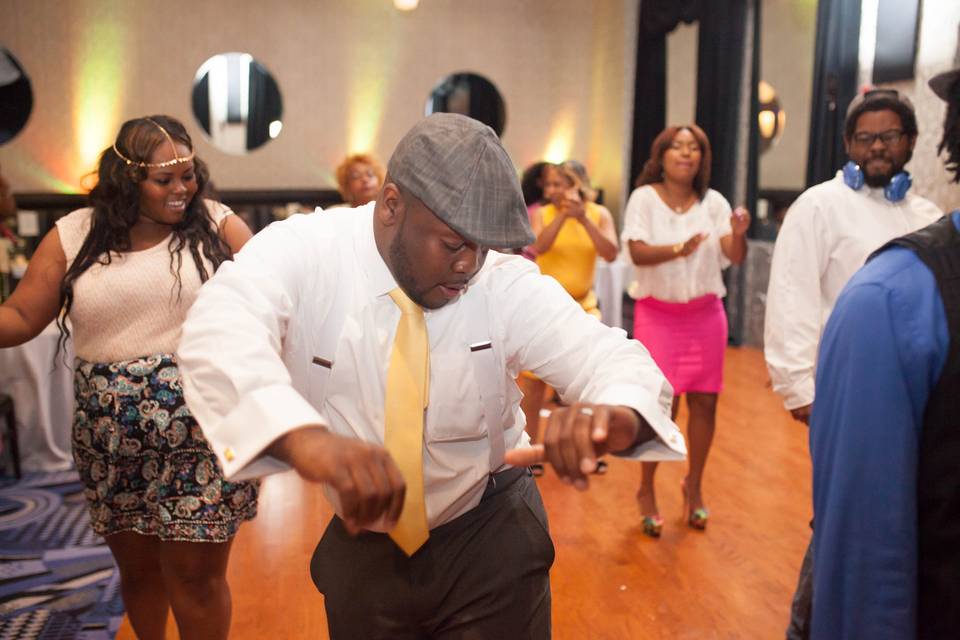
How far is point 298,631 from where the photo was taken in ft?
8.86

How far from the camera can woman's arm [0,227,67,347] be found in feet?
6.66

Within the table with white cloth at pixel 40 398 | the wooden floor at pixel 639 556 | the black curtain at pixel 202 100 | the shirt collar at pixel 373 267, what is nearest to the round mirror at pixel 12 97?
the black curtain at pixel 202 100

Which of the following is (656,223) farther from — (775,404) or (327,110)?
(327,110)

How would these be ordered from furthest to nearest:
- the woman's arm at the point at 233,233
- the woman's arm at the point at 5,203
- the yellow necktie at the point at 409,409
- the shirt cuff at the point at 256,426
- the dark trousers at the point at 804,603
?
the woman's arm at the point at 5,203
the woman's arm at the point at 233,233
the dark trousers at the point at 804,603
the yellow necktie at the point at 409,409
the shirt cuff at the point at 256,426

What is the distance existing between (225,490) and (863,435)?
1.55 m

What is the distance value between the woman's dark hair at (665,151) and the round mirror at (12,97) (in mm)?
6565

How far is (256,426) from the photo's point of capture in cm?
98

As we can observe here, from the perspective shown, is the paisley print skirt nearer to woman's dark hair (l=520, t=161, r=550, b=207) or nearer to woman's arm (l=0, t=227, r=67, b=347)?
woman's arm (l=0, t=227, r=67, b=347)

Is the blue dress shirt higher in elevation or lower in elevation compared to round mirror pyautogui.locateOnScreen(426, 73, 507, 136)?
lower

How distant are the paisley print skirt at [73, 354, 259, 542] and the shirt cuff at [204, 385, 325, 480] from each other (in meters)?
1.08

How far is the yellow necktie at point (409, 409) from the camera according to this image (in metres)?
1.29

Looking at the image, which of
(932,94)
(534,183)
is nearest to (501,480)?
(534,183)

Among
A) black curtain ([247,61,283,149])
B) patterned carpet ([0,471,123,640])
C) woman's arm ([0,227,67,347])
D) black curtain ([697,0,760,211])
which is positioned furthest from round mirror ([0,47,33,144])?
woman's arm ([0,227,67,347])

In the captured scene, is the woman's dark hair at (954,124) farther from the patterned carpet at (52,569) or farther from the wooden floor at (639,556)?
the patterned carpet at (52,569)
